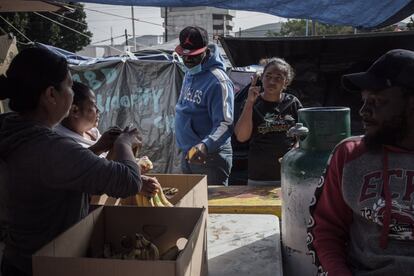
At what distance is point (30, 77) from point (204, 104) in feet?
6.38

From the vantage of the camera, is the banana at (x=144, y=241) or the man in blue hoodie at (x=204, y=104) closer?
the banana at (x=144, y=241)

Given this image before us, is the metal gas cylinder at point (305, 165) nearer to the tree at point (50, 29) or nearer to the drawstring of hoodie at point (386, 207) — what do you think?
the drawstring of hoodie at point (386, 207)

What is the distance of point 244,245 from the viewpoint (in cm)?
187

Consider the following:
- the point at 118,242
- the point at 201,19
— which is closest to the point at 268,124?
the point at 118,242

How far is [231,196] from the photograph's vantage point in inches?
100

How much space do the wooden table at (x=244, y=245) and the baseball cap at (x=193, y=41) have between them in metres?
1.48

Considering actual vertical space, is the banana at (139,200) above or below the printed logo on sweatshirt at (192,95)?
below

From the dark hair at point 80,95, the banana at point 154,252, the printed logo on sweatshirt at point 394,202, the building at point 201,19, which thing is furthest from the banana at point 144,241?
the building at point 201,19

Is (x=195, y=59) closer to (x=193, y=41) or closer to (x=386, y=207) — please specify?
(x=193, y=41)

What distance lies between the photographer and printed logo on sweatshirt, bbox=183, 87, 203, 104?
3256 mm

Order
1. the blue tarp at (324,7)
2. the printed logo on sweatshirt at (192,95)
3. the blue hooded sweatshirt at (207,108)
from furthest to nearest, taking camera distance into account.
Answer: the printed logo on sweatshirt at (192,95) < the blue hooded sweatshirt at (207,108) < the blue tarp at (324,7)

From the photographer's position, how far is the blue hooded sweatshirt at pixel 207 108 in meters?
3.11

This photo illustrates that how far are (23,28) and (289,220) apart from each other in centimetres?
1497

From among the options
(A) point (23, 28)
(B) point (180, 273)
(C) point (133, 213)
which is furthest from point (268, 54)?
(A) point (23, 28)
